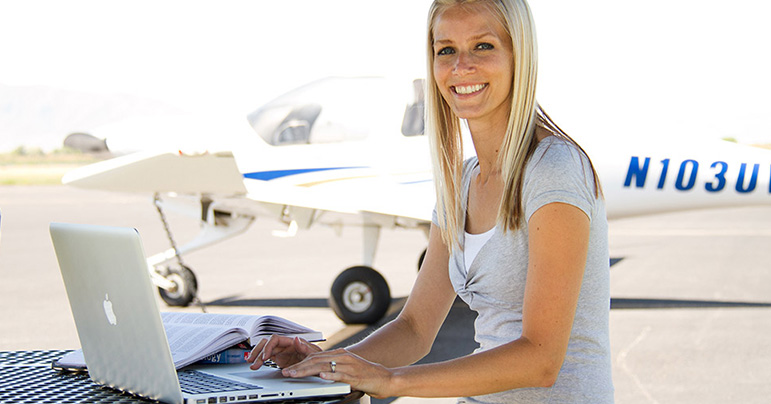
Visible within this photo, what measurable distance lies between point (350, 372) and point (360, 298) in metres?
5.38

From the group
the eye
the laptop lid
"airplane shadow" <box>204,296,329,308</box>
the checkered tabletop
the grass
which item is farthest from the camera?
the grass

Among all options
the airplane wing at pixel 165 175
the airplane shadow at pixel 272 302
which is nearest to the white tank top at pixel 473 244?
the airplane wing at pixel 165 175

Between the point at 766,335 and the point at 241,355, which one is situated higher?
the point at 241,355

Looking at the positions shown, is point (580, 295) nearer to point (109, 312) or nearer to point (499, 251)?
point (499, 251)

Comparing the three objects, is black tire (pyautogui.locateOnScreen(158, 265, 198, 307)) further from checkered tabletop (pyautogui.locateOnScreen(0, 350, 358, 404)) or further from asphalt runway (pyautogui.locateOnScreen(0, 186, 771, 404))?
checkered tabletop (pyautogui.locateOnScreen(0, 350, 358, 404))

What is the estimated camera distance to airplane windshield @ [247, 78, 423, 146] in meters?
7.18

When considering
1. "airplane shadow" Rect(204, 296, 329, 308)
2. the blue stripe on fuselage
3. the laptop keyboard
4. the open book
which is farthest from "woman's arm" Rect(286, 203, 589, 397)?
"airplane shadow" Rect(204, 296, 329, 308)

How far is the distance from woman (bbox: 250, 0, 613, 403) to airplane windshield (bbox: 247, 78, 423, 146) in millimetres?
5116

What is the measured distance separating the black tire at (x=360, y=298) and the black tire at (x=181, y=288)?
1.62 meters

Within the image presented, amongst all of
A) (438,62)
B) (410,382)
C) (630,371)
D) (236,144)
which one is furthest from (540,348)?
(236,144)

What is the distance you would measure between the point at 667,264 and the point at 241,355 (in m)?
9.44

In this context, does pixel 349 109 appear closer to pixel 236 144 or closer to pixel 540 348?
pixel 236 144

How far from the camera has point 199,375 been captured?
5.68ft

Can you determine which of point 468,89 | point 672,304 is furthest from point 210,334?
point 672,304
